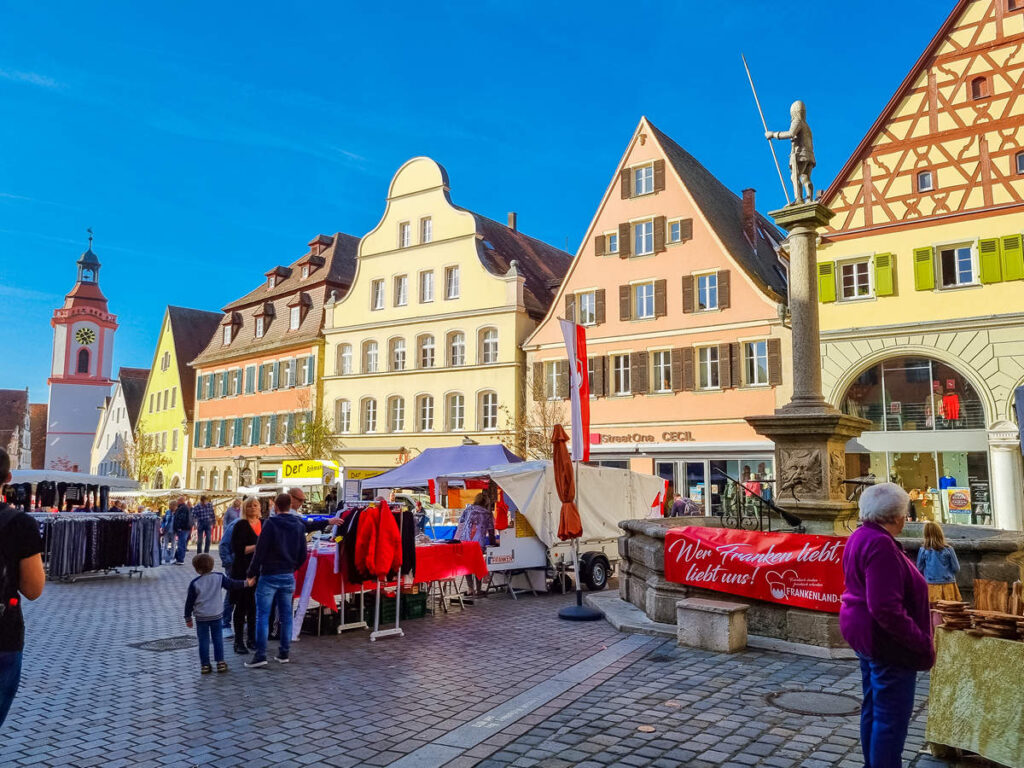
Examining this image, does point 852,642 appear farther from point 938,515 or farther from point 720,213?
point 720,213

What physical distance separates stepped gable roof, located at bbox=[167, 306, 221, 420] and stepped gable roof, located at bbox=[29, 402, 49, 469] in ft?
124

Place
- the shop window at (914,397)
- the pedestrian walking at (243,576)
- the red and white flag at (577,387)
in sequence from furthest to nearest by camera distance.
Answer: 1. the shop window at (914,397)
2. the red and white flag at (577,387)
3. the pedestrian walking at (243,576)

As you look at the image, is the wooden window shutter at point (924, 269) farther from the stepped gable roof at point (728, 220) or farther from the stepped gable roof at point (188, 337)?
the stepped gable roof at point (188, 337)

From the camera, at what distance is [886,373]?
24562 mm

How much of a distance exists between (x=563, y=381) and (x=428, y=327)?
7.52 m

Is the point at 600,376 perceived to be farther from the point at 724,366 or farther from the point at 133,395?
the point at 133,395

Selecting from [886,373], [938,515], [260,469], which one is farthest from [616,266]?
[260,469]

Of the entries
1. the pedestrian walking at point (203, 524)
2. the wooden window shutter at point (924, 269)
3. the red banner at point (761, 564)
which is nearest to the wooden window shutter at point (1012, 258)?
the wooden window shutter at point (924, 269)

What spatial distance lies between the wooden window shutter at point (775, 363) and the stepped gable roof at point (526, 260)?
10516 mm

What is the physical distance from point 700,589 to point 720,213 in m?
24.4

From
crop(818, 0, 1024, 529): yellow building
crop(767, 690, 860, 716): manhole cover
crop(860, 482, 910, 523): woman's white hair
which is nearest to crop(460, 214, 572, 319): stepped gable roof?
crop(818, 0, 1024, 529): yellow building

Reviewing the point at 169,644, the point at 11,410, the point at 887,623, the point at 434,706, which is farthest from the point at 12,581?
the point at 11,410

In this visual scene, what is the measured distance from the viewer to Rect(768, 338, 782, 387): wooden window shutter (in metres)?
26.3

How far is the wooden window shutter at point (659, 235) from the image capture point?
29.8 m
